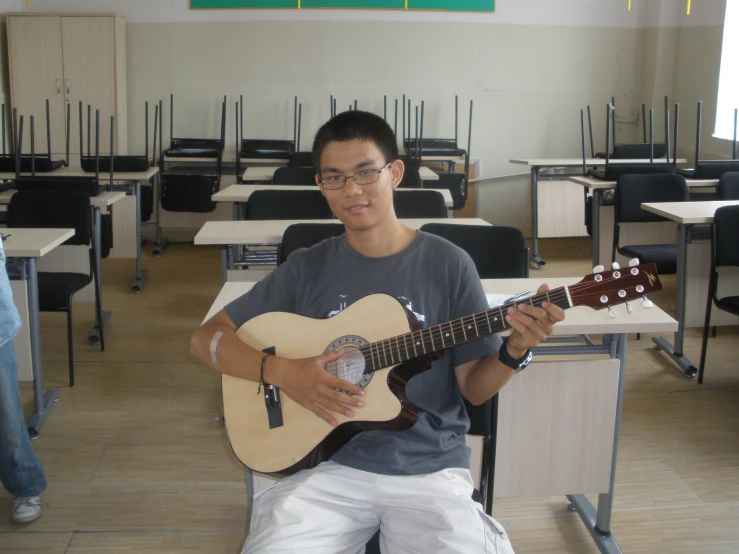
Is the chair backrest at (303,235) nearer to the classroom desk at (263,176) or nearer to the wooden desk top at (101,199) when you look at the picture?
the wooden desk top at (101,199)

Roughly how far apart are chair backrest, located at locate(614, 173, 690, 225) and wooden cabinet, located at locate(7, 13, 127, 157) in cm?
432

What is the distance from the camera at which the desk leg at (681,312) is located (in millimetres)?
3397

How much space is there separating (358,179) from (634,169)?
3588mm

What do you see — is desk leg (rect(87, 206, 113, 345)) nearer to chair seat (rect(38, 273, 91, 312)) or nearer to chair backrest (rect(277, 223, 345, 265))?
chair seat (rect(38, 273, 91, 312))

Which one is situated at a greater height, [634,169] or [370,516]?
[634,169]

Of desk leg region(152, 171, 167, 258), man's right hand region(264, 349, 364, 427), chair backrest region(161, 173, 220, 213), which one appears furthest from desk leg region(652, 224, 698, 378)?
desk leg region(152, 171, 167, 258)

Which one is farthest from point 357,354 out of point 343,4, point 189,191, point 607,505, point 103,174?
point 343,4

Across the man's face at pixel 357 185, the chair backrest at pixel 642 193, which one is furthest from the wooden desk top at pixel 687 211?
the man's face at pixel 357 185

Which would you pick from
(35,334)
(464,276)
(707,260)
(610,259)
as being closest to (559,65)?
(610,259)

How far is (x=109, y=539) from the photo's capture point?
2.11 metres

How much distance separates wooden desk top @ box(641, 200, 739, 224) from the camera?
3.25m

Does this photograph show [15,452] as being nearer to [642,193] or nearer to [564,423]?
[564,423]

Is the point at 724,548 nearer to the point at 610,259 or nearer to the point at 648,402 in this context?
the point at 648,402

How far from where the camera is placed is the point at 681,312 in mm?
3574
